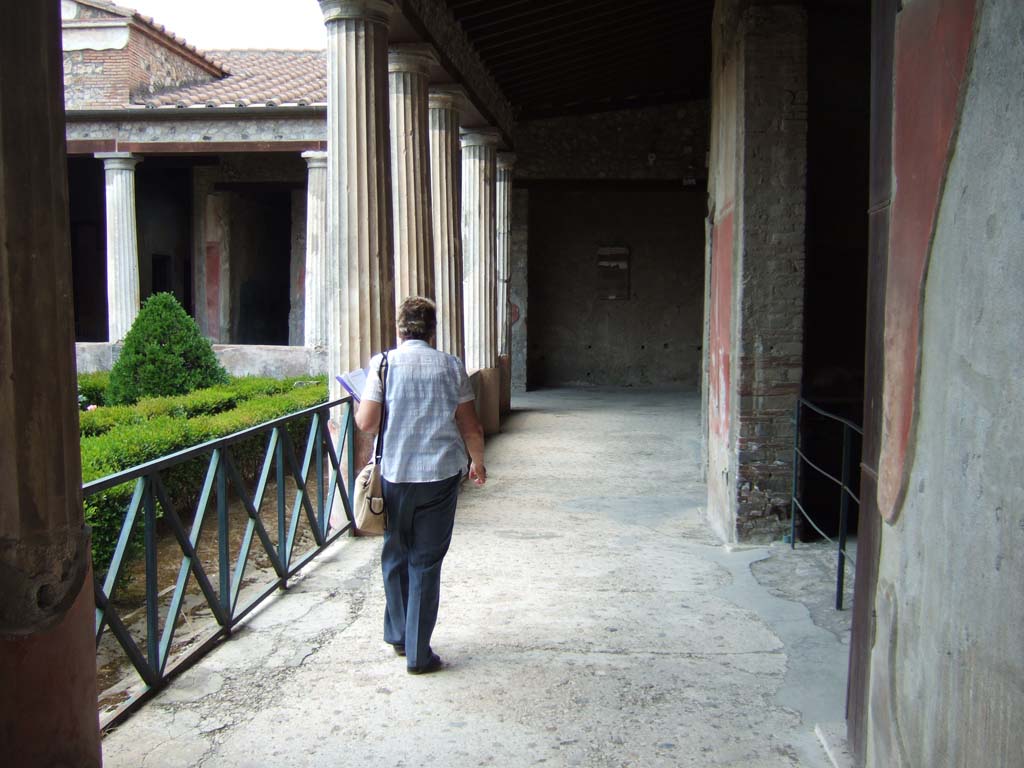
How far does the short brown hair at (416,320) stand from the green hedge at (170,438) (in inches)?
70.3

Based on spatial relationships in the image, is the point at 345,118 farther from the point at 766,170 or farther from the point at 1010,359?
the point at 1010,359

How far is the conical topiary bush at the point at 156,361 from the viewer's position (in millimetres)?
10828

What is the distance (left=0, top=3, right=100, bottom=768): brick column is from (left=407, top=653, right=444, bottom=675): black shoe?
5.11 feet

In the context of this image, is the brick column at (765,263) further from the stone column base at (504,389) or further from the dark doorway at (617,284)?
the dark doorway at (617,284)

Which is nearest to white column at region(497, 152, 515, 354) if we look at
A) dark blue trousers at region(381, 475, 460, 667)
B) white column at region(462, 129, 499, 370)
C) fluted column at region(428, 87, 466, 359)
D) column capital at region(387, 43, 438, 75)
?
white column at region(462, 129, 499, 370)

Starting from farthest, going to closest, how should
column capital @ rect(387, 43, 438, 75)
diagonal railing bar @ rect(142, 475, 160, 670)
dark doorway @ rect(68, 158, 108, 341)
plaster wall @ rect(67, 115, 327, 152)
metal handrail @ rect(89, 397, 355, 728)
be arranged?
dark doorway @ rect(68, 158, 108, 341)
plaster wall @ rect(67, 115, 327, 152)
column capital @ rect(387, 43, 438, 75)
diagonal railing bar @ rect(142, 475, 160, 670)
metal handrail @ rect(89, 397, 355, 728)

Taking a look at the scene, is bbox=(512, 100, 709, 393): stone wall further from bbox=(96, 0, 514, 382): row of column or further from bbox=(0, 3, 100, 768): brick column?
bbox=(0, 3, 100, 768): brick column

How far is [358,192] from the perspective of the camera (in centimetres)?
630

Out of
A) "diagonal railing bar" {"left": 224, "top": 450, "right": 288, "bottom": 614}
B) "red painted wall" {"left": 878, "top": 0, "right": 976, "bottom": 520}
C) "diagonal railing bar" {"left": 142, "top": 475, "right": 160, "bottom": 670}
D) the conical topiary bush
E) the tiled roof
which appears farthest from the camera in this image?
the tiled roof

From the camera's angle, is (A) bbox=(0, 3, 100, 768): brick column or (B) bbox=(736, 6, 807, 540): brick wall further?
(B) bbox=(736, 6, 807, 540): brick wall

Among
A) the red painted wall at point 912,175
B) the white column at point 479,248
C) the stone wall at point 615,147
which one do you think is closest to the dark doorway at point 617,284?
the stone wall at point 615,147

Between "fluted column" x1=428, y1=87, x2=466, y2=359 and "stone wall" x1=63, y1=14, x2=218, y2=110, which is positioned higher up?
"stone wall" x1=63, y1=14, x2=218, y2=110

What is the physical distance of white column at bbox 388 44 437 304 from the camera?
7.36m

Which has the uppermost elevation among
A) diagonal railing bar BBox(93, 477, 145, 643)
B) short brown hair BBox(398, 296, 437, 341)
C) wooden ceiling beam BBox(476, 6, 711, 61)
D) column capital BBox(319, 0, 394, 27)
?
wooden ceiling beam BBox(476, 6, 711, 61)
